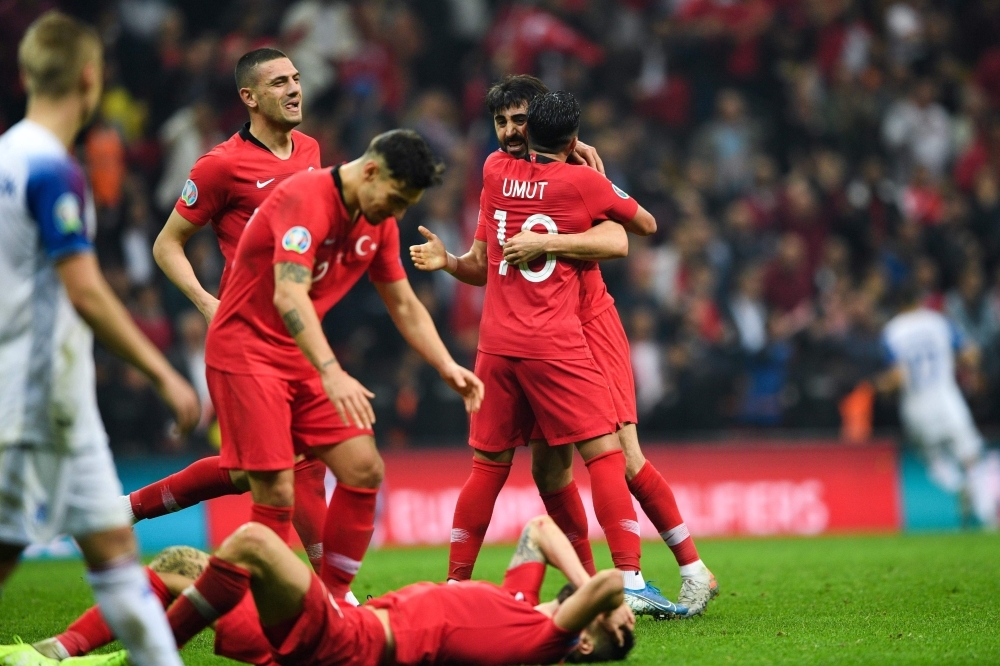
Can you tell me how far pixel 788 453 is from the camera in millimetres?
13672

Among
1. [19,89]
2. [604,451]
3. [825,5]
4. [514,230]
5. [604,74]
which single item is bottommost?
[604,451]

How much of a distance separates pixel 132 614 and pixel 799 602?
431 cm

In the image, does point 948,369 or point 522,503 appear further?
point 948,369

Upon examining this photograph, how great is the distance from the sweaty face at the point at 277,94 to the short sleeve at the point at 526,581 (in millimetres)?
2905

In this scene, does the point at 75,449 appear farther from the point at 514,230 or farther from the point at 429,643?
the point at 514,230

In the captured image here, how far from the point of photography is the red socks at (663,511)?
7.02 m

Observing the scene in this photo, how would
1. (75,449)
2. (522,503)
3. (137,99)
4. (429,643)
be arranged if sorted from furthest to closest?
(137,99)
(522,503)
(429,643)
(75,449)

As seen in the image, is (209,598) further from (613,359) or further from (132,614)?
(613,359)

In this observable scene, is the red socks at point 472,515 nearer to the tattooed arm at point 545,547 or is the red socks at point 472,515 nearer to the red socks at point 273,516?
the tattooed arm at point 545,547

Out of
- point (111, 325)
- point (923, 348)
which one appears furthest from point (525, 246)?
point (923, 348)

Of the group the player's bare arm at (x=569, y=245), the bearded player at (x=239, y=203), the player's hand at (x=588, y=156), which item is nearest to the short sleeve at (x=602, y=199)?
the player's bare arm at (x=569, y=245)

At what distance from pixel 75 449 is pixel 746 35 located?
1531 centimetres

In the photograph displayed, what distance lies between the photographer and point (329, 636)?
484 centimetres

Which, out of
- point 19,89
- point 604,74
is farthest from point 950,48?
point 19,89
